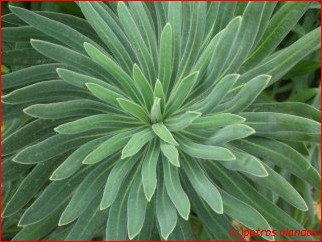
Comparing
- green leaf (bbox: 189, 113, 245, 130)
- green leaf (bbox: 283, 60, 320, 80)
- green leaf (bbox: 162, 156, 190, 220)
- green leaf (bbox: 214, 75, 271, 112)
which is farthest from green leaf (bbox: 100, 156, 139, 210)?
green leaf (bbox: 283, 60, 320, 80)

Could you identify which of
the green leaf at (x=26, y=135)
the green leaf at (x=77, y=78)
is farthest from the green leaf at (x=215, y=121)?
the green leaf at (x=26, y=135)

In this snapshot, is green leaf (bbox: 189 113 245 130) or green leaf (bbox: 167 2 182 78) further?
green leaf (bbox: 167 2 182 78)

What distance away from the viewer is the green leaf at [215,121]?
1158 millimetres

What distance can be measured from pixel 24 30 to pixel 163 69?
595mm

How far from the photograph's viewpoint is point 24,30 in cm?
155

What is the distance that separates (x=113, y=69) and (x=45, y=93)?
298mm

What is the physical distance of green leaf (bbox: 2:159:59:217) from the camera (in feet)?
4.83

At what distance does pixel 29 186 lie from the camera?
148 cm

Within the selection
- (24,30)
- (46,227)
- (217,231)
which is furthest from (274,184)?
(24,30)

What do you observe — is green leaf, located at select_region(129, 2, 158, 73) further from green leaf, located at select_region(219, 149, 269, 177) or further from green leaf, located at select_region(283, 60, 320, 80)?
green leaf, located at select_region(283, 60, 320, 80)

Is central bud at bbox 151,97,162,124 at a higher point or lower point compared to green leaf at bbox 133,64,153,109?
lower

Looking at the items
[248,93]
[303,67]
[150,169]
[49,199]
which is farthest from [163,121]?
[303,67]

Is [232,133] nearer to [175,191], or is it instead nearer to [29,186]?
[175,191]

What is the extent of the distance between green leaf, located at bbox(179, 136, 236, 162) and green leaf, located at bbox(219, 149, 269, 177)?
0.09 meters
